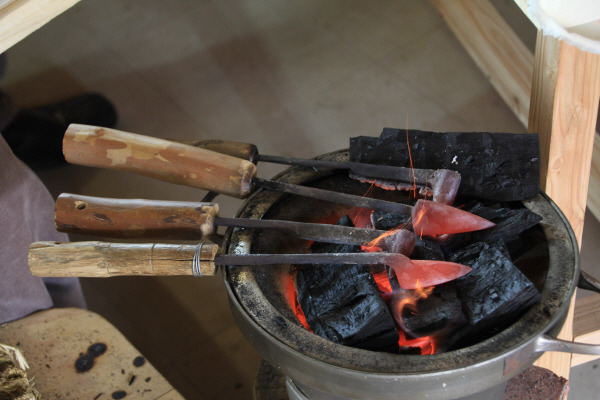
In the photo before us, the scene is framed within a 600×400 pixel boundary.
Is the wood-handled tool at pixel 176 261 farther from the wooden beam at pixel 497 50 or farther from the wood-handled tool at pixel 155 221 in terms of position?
the wooden beam at pixel 497 50

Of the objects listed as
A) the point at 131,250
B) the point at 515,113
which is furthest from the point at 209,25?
the point at 131,250

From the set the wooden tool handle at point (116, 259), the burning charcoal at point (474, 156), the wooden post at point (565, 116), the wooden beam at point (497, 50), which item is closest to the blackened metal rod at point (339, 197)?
the burning charcoal at point (474, 156)

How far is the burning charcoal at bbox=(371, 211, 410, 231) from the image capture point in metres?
1.21

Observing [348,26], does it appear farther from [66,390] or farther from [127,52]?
[66,390]

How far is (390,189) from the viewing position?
135 centimetres

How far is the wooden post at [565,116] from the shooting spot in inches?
51.4

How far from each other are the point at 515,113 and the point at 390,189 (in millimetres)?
1422

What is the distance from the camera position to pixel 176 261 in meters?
1.10

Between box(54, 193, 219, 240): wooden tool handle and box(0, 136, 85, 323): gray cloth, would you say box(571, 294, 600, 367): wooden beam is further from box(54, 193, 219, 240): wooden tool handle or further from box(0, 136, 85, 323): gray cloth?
box(0, 136, 85, 323): gray cloth

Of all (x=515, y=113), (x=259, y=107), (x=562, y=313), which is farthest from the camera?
(x=259, y=107)

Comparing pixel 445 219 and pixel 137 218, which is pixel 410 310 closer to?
pixel 445 219

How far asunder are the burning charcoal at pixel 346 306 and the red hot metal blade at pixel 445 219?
147 mm

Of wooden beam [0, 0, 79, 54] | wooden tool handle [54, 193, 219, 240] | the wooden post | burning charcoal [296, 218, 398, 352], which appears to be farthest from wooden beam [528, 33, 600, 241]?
wooden beam [0, 0, 79, 54]

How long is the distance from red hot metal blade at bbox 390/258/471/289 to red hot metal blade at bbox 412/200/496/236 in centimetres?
11
